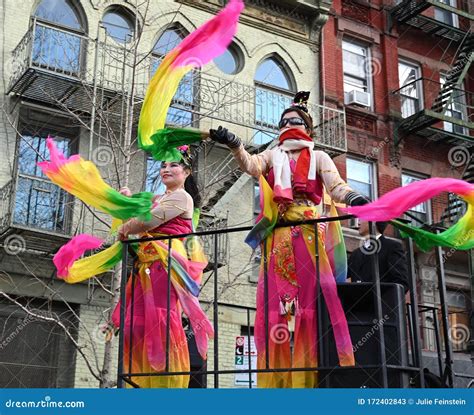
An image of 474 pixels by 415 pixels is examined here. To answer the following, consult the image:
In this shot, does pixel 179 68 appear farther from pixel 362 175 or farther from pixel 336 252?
pixel 362 175

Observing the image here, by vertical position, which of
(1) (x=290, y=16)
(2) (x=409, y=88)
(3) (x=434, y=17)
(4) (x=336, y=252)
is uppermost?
(3) (x=434, y=17)

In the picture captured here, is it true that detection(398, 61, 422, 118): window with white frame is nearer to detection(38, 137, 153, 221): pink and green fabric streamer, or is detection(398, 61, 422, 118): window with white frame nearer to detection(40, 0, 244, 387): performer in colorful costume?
detection(40, 0, 244, 387): performer in colorful costume

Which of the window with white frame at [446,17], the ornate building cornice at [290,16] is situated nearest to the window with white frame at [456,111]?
the window with white frame at [446,17]

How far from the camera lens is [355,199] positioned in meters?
4.59

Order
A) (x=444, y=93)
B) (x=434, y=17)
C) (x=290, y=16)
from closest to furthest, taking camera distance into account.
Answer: (x=290, y=16)
(x=444, y=93)
(x=434, y=17)

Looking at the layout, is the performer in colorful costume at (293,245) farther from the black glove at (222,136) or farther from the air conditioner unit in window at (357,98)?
the air conditioner unit in window at (357,98)

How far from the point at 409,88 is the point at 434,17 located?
249 cm

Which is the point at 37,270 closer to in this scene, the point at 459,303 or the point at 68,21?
the point at 68,21

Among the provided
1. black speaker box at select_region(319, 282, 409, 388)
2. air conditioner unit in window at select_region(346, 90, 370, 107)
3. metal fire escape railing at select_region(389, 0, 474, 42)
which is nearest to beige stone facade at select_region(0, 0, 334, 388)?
air conditioner unit in window at select_region(346, 90, 370, 107)

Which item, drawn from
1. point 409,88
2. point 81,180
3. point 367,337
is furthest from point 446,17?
point 367,337

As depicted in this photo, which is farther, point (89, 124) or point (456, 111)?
point (456, 111)

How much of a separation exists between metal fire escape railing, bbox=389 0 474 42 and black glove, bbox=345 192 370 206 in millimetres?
15893

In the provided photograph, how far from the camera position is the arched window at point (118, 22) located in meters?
15.4

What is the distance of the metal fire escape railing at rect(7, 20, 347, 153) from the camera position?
44.0 ft
